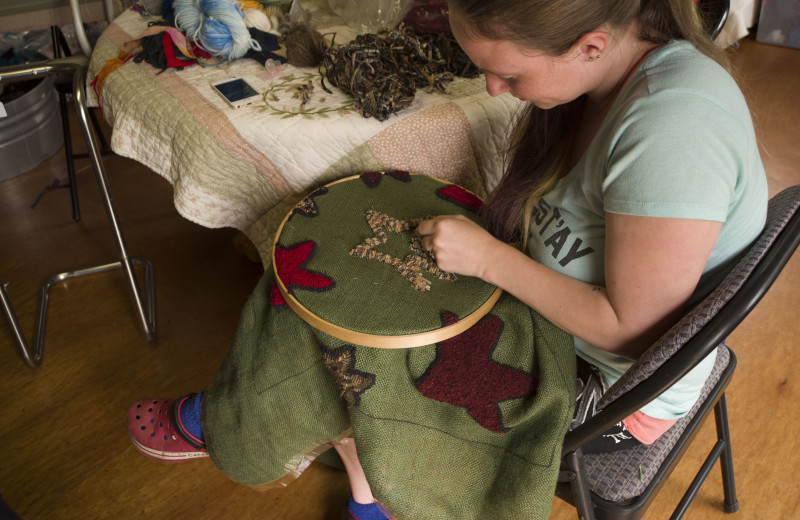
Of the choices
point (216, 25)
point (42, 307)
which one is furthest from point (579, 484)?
point (42, 307)

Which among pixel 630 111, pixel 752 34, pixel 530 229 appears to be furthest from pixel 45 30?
pixel 752 34

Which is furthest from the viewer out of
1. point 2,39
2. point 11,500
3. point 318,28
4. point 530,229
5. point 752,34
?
point 752,34

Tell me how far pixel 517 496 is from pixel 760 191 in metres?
0.45

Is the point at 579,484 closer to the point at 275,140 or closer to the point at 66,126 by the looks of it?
the point at 275,140

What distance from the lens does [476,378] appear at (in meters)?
Answer: 0.78

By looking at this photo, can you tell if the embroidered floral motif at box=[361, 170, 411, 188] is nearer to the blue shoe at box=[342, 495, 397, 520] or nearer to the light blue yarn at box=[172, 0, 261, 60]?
the light blue yarn at box=[172, 0, 261, 60]

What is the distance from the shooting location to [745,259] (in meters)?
0.62

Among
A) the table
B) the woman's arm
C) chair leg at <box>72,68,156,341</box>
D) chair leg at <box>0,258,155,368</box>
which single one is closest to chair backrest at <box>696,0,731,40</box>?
the table

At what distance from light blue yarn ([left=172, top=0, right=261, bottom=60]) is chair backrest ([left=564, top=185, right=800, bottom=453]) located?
3.28 ft

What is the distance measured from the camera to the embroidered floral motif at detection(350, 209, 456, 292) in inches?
34.2

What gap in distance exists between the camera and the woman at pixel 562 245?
2.02 ft

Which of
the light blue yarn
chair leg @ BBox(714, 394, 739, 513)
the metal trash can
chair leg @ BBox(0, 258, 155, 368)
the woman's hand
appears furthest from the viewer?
the metal trash can

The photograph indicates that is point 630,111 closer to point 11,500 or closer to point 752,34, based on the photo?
point 11,500

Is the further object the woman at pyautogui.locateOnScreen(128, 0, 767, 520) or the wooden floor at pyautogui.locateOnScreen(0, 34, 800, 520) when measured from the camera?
the wooden floor at pyautogui.locateOnScreen(0, 34, 800, 520)
